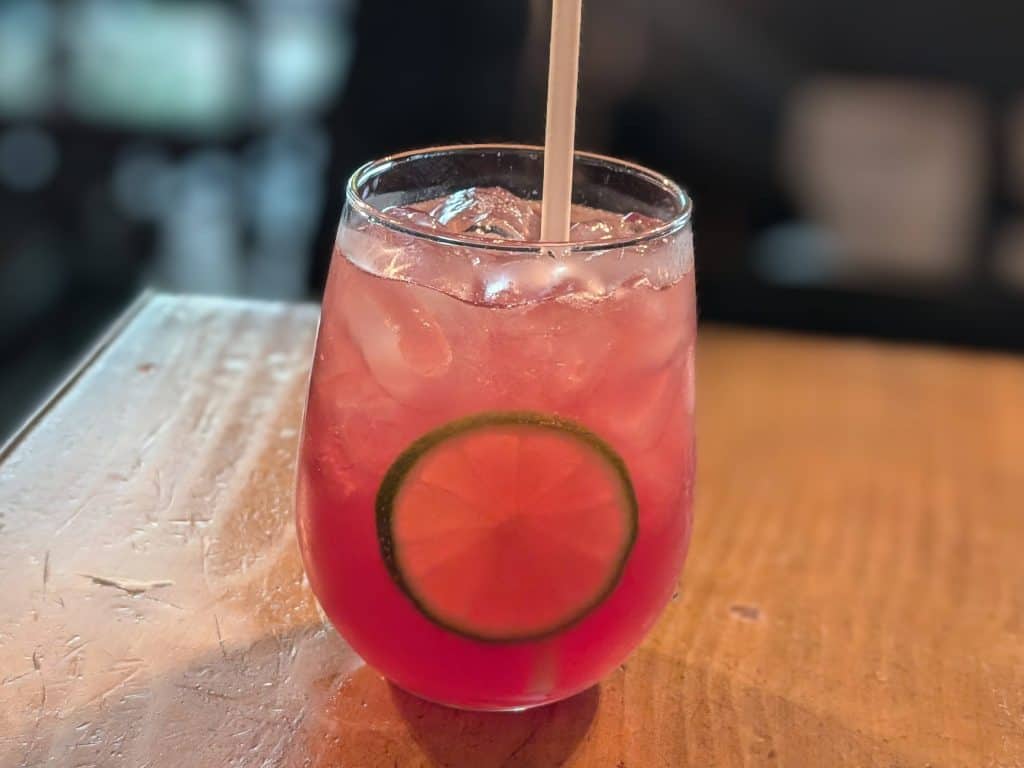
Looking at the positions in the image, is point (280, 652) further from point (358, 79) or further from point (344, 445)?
point (358, 79)

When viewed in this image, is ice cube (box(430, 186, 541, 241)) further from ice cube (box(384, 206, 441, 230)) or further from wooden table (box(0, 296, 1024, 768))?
wooden table (box(0, 296, 1024, 768))

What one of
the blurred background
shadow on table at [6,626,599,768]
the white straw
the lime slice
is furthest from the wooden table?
the blurred background

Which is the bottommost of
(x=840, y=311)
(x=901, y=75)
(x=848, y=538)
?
(x=840, y=311)

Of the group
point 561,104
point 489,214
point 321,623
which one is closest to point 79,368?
point 321,623

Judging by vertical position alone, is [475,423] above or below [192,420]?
above

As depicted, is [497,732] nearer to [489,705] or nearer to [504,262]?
[489,705]

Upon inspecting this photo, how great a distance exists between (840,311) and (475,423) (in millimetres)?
2066

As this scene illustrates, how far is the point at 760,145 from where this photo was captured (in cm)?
253

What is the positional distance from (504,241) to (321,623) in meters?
0.35

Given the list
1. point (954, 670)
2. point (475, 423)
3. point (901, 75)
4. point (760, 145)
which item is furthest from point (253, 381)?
point (901, 75)

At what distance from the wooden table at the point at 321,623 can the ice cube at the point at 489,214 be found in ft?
1.00

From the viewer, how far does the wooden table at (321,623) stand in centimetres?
71

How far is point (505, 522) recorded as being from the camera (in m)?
0.64

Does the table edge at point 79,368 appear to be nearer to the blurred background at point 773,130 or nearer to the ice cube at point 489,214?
the ice cube at point 489,214
